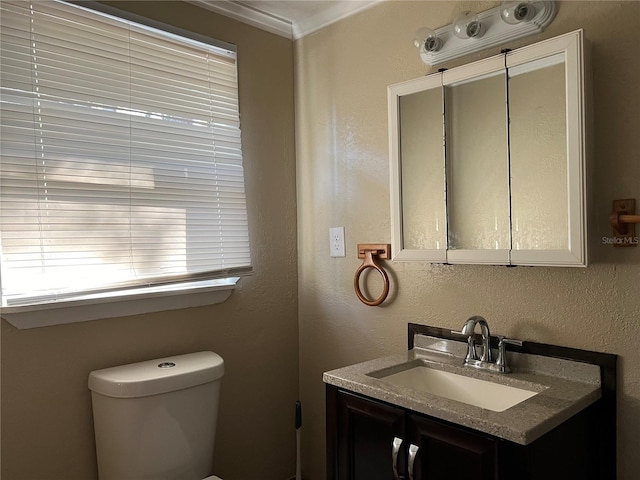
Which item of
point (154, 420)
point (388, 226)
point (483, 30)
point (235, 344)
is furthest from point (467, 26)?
point (154, 420)

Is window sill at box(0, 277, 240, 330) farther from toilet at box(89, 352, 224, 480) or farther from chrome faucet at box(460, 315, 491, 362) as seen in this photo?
chrome faucet at box(460, 315, 491, 362)

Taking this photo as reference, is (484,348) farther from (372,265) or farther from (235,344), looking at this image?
(235,344)

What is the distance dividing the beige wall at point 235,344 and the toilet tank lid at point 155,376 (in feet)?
0.28

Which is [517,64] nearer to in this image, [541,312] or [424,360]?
[541,312]

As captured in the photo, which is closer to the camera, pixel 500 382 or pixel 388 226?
pixel 500 382

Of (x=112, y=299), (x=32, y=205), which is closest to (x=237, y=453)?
(x=112, y=299)

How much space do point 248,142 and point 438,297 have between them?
996 mm

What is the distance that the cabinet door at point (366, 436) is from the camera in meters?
1.41

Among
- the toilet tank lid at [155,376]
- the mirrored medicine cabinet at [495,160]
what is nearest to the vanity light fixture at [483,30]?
the mirrored medicine cabinet at [495,160]

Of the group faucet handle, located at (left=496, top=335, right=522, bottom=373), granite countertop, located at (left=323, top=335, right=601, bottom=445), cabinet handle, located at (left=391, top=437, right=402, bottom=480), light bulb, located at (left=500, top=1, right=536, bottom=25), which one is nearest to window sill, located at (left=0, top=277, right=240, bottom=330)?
granite countertop, located at (left=323, top=335, right=601, bottom=445)

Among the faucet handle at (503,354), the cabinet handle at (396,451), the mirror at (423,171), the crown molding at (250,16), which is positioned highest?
the crown molding at (250,16)

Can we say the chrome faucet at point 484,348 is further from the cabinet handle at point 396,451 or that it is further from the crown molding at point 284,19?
the crown molding at point 284,19

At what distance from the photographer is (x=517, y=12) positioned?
1503 millimetres

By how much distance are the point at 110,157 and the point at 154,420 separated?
0.87 metres
